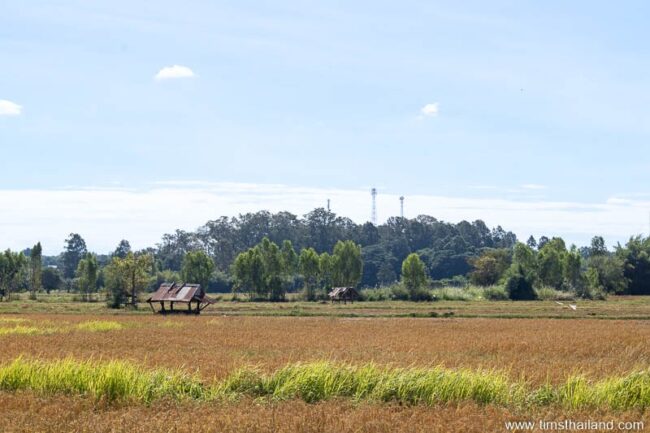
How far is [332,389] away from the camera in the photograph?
57.2ft

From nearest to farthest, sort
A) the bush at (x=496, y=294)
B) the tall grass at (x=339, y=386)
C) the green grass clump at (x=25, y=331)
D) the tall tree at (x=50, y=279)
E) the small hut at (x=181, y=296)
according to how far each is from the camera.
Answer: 1. the tall grass at (x=339, y=386)
2. the green grass clump at (x=25, y=331)
3. the small hut at (x=181, y=296)
4. the bush at (x=496, y=294)
5. the tall tree at (x=50, y=279)

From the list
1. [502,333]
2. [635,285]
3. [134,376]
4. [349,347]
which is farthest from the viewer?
[635,285]

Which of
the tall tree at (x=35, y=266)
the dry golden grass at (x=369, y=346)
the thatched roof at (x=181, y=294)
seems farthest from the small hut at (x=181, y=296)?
the tall tree at (x=35, y=266)

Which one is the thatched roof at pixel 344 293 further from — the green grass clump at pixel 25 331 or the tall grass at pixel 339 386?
the tall grass at pixel 339 386

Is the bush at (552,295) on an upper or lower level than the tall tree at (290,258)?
lower

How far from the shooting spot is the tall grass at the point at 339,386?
A: 16.6 metres

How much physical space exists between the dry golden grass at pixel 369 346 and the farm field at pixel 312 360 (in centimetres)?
7

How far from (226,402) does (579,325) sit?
39.3m

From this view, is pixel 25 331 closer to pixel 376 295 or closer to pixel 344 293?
pixel 344 293

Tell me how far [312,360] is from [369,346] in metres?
8.83

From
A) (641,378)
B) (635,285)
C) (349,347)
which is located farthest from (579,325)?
(635,285)

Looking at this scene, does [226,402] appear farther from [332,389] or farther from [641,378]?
[641,378]

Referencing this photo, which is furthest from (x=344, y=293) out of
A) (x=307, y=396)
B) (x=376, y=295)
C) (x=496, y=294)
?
(x=307, y=396)

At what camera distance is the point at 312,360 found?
25.8 m
